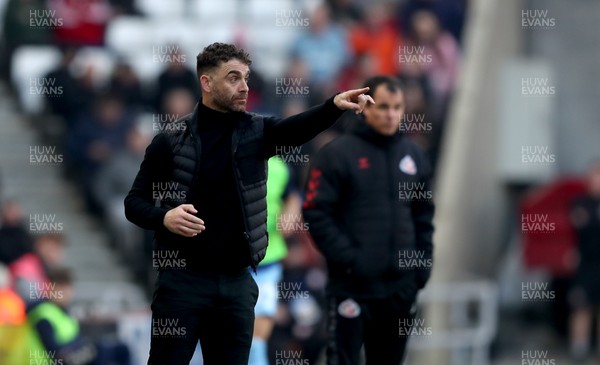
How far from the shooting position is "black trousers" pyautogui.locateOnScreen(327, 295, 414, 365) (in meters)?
10.0

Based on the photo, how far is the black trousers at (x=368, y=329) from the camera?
32.9 feet

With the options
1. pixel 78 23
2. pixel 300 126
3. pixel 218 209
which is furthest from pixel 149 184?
pixel 78 23

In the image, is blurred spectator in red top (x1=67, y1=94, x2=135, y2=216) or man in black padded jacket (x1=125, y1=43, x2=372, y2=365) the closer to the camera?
man in black padded jacket (x1=125, y1=43, x2=372, y2=365)

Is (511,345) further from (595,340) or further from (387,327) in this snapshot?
(387,327)

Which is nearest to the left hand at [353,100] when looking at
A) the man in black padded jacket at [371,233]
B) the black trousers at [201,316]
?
the black trousers at [201,316]

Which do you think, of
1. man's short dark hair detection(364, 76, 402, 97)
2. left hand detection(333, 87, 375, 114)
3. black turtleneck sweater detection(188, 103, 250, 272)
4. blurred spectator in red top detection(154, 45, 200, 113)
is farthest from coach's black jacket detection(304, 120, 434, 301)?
blurred spectator in red top detection(154, 45, 200, 113)

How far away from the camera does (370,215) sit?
10.1 m

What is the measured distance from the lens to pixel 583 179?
60.1ft

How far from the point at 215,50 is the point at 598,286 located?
9.62 m

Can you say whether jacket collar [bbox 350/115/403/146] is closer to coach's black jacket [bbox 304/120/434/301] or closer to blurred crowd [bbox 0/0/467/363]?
coach's black jacket [bbox 304/120/434/301]

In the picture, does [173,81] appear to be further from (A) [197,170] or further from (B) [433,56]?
(A) [197,170]

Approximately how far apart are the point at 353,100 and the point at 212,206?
3.08 ft

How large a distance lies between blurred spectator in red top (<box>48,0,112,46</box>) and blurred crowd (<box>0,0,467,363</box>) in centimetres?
1

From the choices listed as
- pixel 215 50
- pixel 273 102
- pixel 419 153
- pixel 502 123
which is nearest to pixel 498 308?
pixel 502 123
